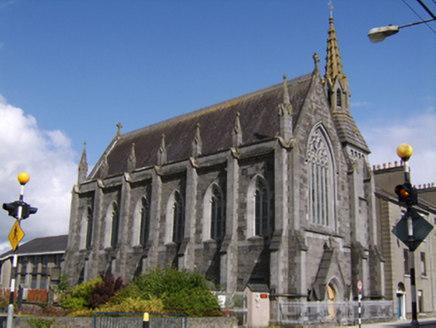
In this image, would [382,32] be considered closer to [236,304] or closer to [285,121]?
[285,121]

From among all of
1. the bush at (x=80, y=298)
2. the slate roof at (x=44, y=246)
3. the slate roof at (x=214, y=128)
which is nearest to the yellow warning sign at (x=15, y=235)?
the bush at (x=80, y=298)

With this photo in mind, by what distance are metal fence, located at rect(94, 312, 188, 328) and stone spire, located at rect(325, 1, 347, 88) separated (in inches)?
1095

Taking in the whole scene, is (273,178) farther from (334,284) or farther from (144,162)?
(144,162)

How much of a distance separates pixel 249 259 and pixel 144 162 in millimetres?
15804

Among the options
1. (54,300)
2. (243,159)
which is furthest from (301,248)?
(54,300)

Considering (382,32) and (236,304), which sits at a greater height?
(382,32)

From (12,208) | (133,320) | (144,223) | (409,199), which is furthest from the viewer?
(144,223)

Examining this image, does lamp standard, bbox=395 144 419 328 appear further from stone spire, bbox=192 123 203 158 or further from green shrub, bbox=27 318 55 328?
stone spire, bbox=192 123 203 158

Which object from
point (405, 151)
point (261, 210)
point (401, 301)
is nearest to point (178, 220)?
point (261, 210)

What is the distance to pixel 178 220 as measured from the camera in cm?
3562

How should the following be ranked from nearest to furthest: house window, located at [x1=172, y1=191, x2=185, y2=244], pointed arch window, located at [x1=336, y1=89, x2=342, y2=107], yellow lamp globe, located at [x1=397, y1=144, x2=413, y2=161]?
yellow lamp globe, located at [x1=397, y1=144, x2=413, y2=161]
house window, located at [x1=172, y1=191, x2=185, y2=244]
pointed arch window, located at [x1=336, y1=89, x2=342, y2=107]

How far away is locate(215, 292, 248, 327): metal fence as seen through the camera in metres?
25.2

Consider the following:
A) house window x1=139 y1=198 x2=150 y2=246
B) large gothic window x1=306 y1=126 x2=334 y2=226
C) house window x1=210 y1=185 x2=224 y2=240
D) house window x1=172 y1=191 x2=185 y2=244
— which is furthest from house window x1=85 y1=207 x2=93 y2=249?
large gothic window x1=306 y1=126 x2=334 y2=226

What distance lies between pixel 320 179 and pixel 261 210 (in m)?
5.08
